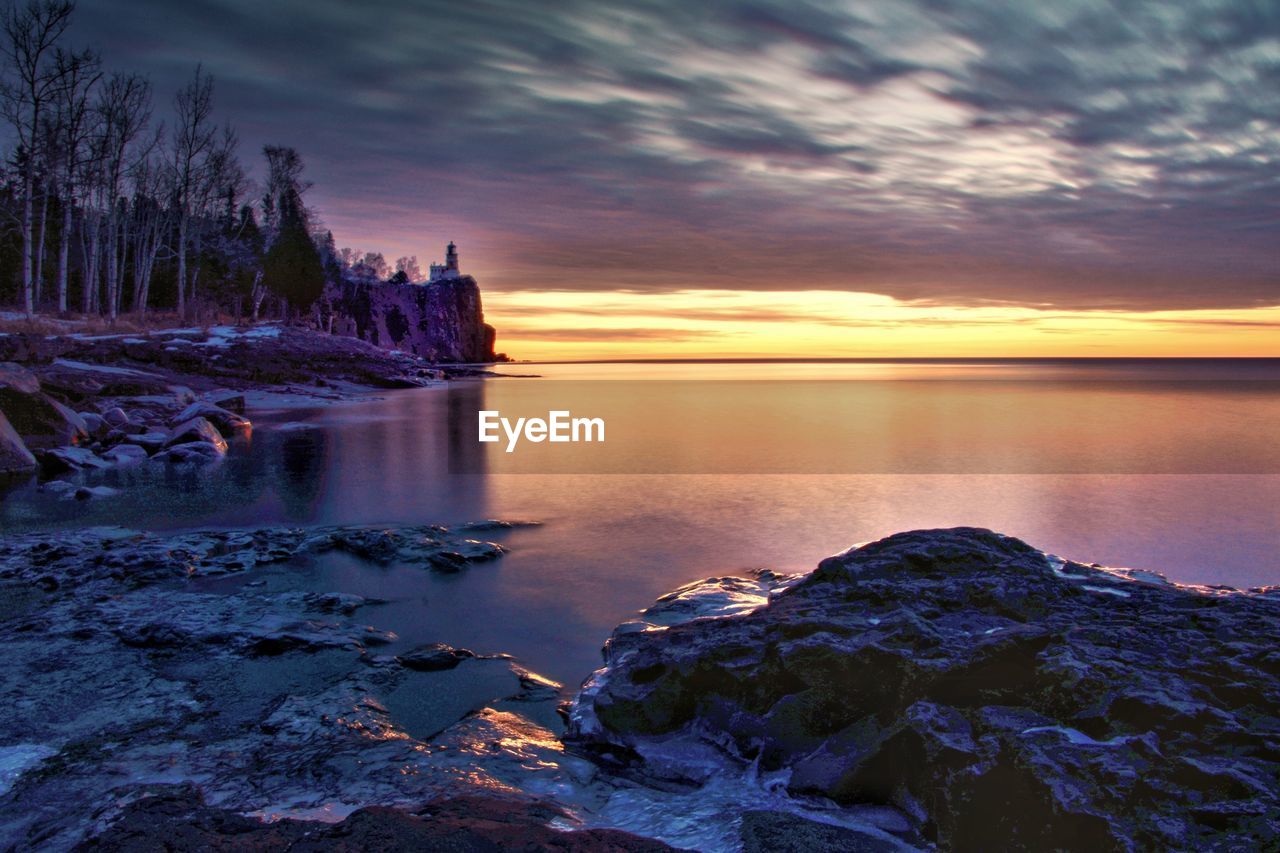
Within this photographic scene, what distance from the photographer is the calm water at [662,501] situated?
7.79m

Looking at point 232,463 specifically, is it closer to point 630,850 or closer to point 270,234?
point 630,850

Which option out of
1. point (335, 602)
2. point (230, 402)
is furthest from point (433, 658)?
point (230, 402)

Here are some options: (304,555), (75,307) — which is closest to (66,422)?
(304,555)

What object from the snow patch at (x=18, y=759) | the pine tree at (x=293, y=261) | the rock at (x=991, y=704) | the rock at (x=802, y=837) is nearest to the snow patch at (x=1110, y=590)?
the rock at (x=991, y=704)

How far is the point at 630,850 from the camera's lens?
3.28m

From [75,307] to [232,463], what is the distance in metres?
50.1

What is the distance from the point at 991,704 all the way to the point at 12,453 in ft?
55.9

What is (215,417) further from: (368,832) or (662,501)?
(368,832)

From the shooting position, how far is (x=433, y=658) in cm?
576

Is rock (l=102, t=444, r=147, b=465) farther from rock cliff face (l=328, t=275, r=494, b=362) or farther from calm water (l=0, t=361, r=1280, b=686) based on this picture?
rock cliff face (l=328, t=275, r=494, b=362)

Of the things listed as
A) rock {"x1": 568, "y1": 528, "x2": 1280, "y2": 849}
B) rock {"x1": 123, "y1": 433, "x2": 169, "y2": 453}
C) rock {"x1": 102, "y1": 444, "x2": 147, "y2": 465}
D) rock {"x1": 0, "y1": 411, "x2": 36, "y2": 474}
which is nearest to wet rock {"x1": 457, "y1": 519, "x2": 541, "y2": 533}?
rock {"x1": 568, "y1": 528, "x2": 1280, "y2": 849}

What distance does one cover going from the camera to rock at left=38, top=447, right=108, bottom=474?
14.3 meters

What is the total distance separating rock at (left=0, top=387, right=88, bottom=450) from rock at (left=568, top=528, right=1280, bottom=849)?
A: 16087 millimetres

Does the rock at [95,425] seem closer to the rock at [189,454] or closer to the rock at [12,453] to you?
the rock at [189,454]
